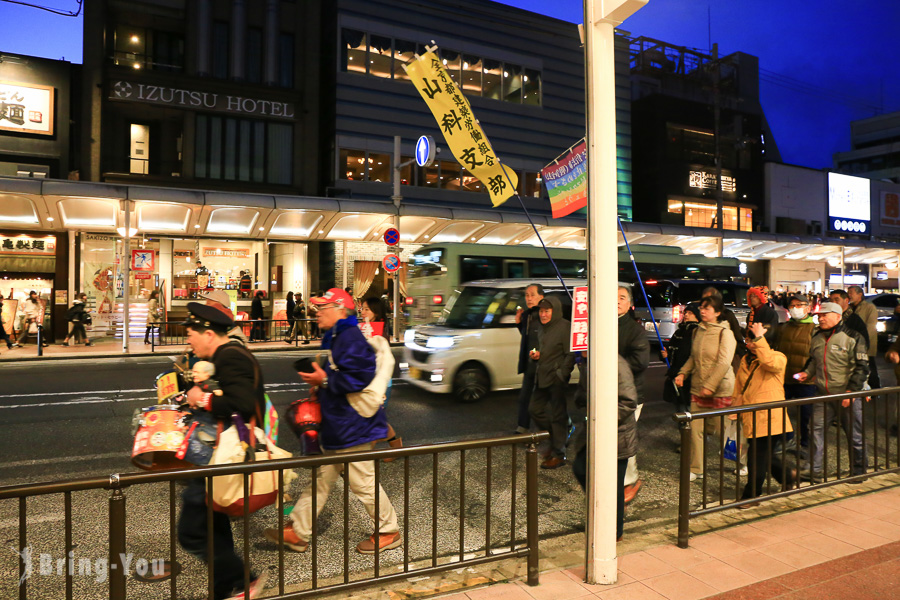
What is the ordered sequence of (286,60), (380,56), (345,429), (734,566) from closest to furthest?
(734,566) < (345,429) < (286,60) < (380,56)

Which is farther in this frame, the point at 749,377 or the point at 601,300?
Answer: the point at 749,377

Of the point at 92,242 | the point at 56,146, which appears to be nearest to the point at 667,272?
the point at 92,242

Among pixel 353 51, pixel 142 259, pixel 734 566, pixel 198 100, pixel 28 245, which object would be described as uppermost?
pixel 353 51

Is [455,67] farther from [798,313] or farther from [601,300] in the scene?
[601,300]

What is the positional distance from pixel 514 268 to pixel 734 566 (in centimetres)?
1302

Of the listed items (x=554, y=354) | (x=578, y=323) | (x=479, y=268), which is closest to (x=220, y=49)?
(x=479, y=268)

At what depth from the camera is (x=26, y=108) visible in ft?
69.5

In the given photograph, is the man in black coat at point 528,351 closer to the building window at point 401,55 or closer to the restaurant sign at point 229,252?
the restaurant sign at point 229,252

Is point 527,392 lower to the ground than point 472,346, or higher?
lower

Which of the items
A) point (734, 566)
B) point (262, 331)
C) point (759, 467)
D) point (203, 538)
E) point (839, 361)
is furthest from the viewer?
point (262, 331)

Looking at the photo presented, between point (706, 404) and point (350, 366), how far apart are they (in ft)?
12.8

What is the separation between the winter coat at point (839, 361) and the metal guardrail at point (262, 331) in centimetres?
1562

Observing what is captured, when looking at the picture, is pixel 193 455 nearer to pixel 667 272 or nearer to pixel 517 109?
pixel 667 272

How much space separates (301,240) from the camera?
2395 cm
